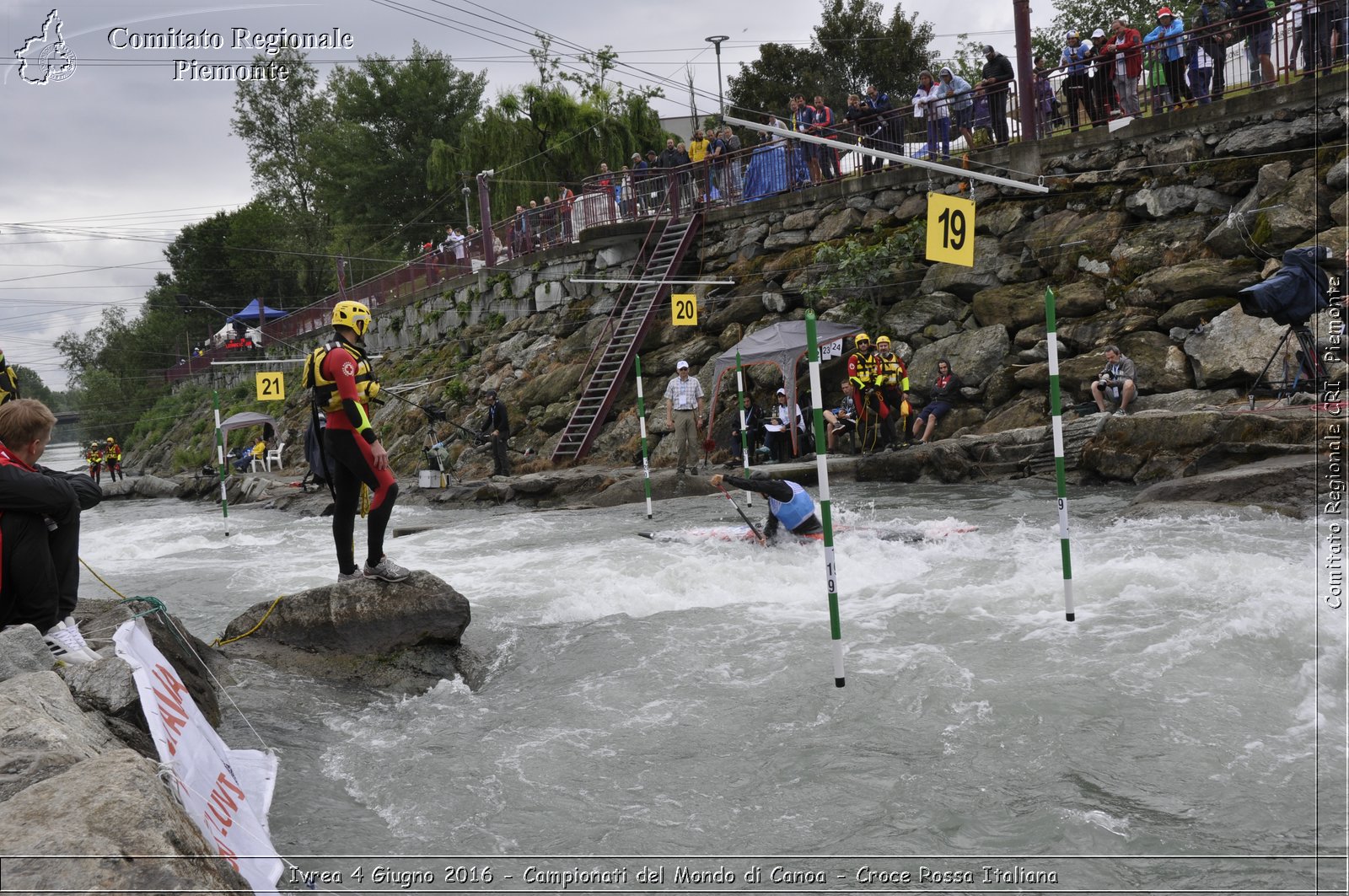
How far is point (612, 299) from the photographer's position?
24156 millimetres

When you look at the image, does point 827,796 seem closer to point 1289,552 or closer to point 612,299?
point 1289,552

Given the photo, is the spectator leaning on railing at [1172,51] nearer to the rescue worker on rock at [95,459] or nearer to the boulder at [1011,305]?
the boulder at [1011,305]

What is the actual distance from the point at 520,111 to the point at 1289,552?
31.6 m

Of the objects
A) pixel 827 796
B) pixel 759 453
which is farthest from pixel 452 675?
pixel 759 453

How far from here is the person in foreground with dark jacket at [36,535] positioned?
15.9 ft

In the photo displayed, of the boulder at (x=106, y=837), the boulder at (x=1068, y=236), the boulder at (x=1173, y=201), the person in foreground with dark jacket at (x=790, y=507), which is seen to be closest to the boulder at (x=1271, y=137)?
the boulder at (x=1173, y=201)

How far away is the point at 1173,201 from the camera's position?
15.9 meters

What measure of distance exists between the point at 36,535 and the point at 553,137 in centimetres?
3162

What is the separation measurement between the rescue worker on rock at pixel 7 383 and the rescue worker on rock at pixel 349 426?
237 cm

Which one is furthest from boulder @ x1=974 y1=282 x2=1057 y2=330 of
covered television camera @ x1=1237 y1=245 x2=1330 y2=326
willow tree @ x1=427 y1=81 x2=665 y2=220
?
willow tree @ x1=427 y1=81 x2=665 y2=220

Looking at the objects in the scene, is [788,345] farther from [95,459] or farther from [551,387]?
[95,459]

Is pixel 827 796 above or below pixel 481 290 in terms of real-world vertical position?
below

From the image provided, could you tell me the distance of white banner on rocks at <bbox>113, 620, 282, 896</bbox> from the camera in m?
3.58

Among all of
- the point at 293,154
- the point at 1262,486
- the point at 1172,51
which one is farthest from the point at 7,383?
the point at 293,154
